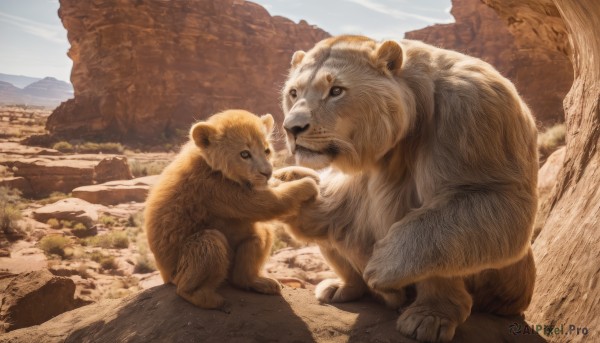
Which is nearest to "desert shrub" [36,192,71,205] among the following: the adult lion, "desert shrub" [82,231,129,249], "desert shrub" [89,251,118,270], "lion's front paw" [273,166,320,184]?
"desert shrub" [82,231,129,249]

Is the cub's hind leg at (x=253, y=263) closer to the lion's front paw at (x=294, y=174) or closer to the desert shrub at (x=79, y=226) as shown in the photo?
the lion's front paw at (x=294, y=174)

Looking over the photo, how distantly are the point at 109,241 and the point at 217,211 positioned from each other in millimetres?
11338

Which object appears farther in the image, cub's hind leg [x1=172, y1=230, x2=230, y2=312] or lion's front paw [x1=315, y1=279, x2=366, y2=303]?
lion's front paw [x1=315, y1=279, x2=366, y2=303]

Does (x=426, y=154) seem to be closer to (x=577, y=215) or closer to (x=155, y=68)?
(x=577, y=215)

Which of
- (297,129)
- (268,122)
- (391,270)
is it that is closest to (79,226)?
(268,122)

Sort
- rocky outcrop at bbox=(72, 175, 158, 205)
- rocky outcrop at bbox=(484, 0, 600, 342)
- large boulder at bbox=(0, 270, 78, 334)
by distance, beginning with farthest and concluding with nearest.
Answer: rocky outcrop at bbox=(72, 175, 158, 205) < large boulder at bbox=(0, 270, 78, 334) < rocky outcrop at bbox=(484, 0, 600, 342)

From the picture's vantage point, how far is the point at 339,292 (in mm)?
4547

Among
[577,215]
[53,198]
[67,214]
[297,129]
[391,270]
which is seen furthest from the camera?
[53,198]

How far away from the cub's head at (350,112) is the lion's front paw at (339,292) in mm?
1446

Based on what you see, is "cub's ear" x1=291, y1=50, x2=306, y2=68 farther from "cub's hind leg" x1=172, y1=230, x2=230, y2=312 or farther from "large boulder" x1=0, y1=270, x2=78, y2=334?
"large boulder" x1=0, y1=270, x2=78, y2=334

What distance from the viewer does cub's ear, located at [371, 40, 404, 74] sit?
3.55 meters

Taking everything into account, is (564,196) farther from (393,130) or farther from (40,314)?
(40,314)

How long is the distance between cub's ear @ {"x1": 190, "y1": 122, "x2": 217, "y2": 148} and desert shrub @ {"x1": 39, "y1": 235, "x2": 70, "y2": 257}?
9.84 meters

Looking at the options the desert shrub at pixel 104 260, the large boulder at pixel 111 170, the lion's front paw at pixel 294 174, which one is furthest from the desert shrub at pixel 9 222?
the lion's front paw at pixel 294 174
